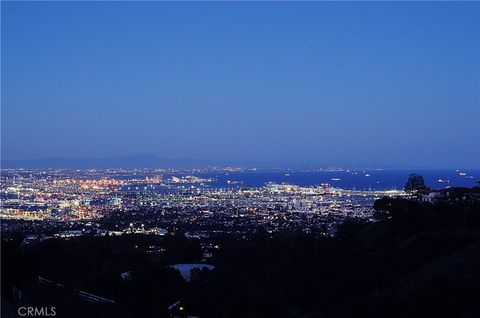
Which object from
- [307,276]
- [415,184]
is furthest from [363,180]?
[307,276]

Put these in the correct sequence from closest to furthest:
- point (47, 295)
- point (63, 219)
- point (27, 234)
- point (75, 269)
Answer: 1. point (47, 295)
2. point (75, 269)
3. point (27, 234)
4. point (63, 219)

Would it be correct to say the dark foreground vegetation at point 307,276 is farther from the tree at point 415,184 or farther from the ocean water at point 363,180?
the ocean water at point 363,180

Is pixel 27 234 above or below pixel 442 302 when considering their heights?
below

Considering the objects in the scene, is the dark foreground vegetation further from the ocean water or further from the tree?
the ocean water

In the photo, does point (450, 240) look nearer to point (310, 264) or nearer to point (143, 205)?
point (310, 264)

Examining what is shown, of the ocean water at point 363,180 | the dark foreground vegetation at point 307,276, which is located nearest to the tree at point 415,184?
the dark foreground vegetation at point 307,276

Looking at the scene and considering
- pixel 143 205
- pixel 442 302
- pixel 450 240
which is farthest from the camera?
pixel 143 205

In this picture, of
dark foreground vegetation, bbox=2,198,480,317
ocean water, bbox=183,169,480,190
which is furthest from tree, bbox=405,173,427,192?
ocean water, bbox=183,169,480,190

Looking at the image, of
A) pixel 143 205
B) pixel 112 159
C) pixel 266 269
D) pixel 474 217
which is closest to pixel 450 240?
pixel 474 217

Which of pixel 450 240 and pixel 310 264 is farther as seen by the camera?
pixel 310 264
